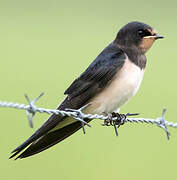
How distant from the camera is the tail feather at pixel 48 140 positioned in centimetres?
445

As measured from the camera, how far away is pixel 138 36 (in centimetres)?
506

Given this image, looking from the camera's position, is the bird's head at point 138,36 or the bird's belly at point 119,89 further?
the bird's head at point 138,36

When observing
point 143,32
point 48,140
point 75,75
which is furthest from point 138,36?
point 75,75

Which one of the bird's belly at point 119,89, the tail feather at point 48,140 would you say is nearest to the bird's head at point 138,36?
the bird's belly at point 119,89

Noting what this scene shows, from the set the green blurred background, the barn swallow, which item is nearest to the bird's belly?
the barn swallow

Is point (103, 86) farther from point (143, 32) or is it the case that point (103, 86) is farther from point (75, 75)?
point (75, 75)

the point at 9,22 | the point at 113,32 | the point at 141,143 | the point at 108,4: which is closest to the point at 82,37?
the point at 113,32

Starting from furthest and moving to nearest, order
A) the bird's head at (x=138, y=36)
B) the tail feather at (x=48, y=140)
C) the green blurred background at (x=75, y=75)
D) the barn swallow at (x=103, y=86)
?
1. the green blurred background at (x=75, y=75)
2. the bird's head at (x=138, y=36)
3. the barn swallow at (x=103, y=86)
4. the tail feather at (x=48, y=140)

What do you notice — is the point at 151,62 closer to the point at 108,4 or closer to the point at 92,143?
the point at 92,143

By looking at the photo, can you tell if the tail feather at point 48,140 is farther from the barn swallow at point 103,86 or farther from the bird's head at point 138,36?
the bird's head at point 138,36

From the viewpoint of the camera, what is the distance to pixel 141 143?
7121mm

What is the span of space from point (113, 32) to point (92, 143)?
4765 mm

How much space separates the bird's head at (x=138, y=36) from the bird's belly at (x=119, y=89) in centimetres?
24

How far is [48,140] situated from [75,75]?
411 centimetres
